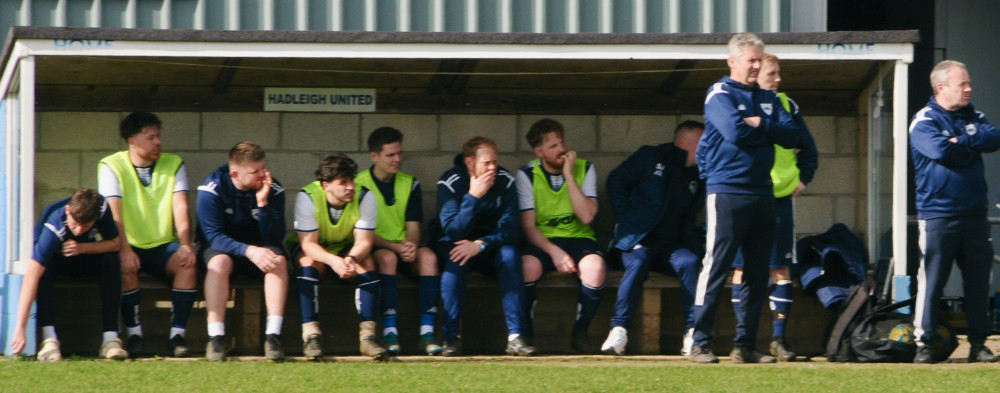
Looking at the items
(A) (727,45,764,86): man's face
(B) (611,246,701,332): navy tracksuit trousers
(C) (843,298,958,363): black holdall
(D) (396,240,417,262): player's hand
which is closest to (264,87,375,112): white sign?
(D) (396,240,417,262): player's hand

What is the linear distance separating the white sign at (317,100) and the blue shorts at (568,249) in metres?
1.39

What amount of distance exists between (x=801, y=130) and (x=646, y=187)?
115cm

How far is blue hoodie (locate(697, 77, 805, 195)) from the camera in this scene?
6680 mm

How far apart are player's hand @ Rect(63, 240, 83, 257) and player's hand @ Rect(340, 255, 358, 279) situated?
1343 millimetres

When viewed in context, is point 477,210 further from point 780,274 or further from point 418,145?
point 780,274

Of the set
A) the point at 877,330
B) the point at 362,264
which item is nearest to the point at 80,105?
the point at 362,264

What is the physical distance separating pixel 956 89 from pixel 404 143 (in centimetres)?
325

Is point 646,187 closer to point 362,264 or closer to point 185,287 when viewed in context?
point 362,264

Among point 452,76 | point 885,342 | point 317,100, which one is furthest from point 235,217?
point 885,342

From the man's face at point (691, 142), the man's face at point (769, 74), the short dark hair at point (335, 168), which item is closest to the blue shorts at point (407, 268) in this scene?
the short dark hair at point (335, 168)

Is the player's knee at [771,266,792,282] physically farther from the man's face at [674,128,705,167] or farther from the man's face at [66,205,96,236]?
the man's face at [66,205,96,236]

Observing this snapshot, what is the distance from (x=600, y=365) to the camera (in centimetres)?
716

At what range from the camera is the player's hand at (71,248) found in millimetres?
7211

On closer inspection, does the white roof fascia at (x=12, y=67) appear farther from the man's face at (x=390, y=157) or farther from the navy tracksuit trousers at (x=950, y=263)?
the navy tracksuit trousers at (x=950, y=263)
